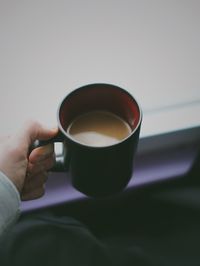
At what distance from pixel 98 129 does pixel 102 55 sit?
167 mm

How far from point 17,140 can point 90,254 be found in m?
0.18

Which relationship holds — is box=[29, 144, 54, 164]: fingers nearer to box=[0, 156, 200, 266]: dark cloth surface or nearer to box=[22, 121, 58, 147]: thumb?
box=[22, 121, 58, 147]: thumb

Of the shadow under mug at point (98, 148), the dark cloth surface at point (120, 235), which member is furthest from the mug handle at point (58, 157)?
the dark cloth surface at point (120, 235)

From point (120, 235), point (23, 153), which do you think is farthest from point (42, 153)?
point (120, 235)

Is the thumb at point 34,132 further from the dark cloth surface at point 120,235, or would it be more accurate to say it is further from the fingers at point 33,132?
the dark cloth surface at point 120,235

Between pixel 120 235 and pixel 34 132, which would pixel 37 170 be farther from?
pixel 120 235

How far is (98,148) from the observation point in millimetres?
415

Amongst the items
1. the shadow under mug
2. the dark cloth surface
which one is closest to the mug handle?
the shadow under mug

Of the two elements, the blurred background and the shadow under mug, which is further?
the blurred background

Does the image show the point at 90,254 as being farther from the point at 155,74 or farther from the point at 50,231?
the point at 155,74

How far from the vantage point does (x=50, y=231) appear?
0.56m

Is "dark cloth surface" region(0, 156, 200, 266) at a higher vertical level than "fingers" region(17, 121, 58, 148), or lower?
lower

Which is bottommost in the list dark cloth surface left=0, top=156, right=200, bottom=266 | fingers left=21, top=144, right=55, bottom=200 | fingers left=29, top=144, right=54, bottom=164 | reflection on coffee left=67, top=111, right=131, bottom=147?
dark cloth surface left=0, top=156, right=200, bottom=266

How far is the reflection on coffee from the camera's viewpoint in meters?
0.48
